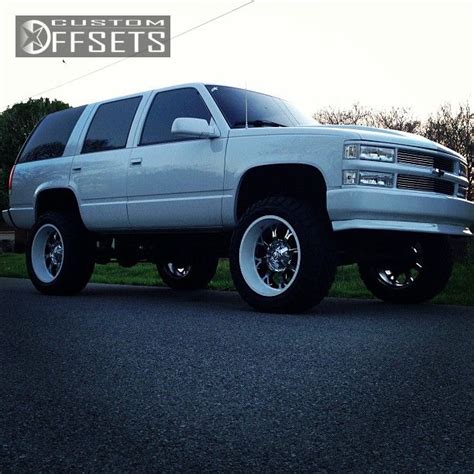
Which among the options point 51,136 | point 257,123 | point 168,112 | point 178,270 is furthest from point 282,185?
point 51,136

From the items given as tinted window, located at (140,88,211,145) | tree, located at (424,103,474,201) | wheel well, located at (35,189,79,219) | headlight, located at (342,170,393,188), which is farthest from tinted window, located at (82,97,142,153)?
tree, located at (424,103,474,201)

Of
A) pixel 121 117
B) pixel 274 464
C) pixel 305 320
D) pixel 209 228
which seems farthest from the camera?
pixel 121 117

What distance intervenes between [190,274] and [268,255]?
3.08 metres

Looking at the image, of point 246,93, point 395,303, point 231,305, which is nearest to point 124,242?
point 231,305

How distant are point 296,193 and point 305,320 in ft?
4.87

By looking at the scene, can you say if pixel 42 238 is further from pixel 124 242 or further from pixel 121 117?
pixel 121 117

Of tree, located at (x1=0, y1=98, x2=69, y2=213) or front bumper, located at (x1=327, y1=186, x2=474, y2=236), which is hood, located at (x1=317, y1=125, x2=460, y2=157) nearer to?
front bumper, located at (x1=327, y1=186, x2=474, y2=236)

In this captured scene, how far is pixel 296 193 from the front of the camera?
638 cm

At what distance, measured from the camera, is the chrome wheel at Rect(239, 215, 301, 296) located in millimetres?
5957

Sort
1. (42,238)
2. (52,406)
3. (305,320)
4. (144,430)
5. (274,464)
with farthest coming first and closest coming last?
(42,238) → (305,320) → (52,406) → (144,430) → (274,464)

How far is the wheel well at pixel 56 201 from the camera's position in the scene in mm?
8164

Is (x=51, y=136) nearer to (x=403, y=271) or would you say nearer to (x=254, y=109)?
(x=254, y=109)

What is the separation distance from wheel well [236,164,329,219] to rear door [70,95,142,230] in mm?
1488

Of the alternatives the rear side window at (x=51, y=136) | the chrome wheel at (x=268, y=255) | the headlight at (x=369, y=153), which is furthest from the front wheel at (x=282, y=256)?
the rear side window at (x=51, y=136)
